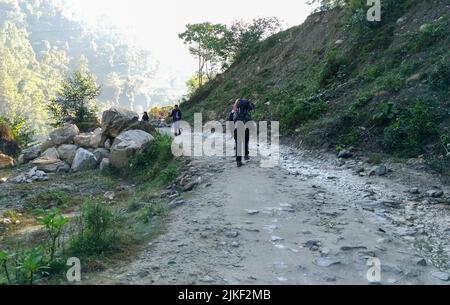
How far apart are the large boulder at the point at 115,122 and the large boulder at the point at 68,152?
5.03 feet

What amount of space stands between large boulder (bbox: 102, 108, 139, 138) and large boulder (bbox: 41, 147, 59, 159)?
90.9 inches

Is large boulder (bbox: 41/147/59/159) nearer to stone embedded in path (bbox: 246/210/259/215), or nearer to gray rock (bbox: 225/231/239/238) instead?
stone embedded in path (bbox: 246/210/259/215)

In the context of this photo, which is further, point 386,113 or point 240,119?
point 386,113

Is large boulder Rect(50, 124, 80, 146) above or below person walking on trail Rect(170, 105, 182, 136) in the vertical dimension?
below

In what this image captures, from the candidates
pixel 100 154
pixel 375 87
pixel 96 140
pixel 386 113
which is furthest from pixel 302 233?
pixel 96 140

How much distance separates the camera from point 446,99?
1050 centimetres

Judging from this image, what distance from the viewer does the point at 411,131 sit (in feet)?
32.7

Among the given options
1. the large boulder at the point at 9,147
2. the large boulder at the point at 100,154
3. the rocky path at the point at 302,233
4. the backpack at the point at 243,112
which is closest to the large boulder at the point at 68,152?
the large boulder at the point at 100,154

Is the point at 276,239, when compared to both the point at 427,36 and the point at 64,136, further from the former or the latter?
the point at 64,136

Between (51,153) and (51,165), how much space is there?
160 cm

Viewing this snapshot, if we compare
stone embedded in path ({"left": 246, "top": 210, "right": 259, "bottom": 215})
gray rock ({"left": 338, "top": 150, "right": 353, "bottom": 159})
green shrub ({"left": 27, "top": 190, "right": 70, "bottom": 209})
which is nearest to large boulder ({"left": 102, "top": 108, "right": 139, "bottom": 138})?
green shrub ({"left": 27, "top": 190, "right": 70, "bottom": 209})

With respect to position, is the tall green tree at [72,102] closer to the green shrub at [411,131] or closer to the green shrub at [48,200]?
the green shrub at [48,200]

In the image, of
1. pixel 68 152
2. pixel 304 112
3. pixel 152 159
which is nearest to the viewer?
pixel 152 159

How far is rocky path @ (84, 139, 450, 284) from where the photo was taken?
182 inches
